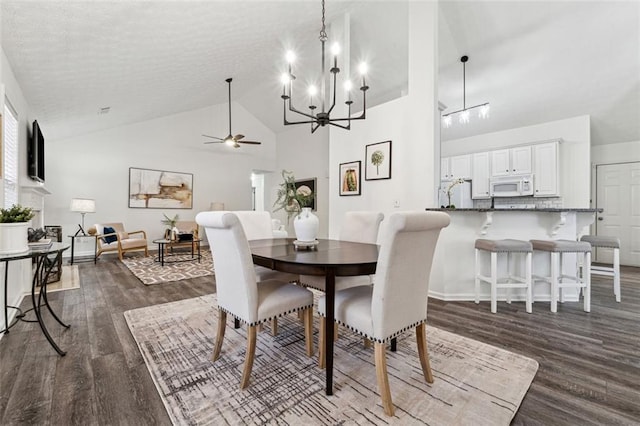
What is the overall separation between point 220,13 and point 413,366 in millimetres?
3665

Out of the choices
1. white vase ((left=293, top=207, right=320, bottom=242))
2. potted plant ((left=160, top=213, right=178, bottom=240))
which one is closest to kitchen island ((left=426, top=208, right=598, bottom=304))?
white vase ((left=293, top=207, right=320, bottom=242))

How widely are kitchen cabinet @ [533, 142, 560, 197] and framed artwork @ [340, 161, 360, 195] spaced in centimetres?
362

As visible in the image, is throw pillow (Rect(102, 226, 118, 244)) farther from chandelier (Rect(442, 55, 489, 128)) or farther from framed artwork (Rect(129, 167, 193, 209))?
chandelier (Rect(442, 55, 489, 128))

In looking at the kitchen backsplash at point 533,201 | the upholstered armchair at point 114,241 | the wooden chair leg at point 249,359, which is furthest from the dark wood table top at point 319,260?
the upholstered armchair at point 114,241

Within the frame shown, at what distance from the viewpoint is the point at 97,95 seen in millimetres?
3828

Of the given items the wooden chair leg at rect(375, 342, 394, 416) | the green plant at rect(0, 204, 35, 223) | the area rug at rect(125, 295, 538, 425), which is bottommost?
the area rug at rect(125, 295, 538, 425)

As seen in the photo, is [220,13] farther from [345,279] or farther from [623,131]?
[623,131]

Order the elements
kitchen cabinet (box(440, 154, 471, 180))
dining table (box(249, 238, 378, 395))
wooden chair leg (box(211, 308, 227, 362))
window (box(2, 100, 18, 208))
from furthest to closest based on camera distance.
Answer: kitchen cabinet (box(440, 154, 471, 180)) → window (box(2, 100, 18, 208)) → wooden chair leg (box(211, 308, 227, 362)) → dining table (box(249, 238, 378, 395))

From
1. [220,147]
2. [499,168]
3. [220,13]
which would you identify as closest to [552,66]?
[499,168]

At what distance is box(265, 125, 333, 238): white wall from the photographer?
7.25m

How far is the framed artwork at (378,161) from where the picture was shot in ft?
11.9

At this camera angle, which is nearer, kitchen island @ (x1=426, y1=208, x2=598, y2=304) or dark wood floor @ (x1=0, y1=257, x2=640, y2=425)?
dark wood floor @ (x1=0, y1=257, x2=640, y2=425)

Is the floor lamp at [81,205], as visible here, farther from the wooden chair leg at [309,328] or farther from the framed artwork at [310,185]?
the wooden chair leg at [309,328]

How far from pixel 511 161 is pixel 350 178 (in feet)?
11.8
